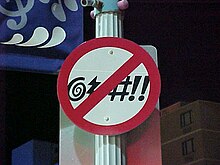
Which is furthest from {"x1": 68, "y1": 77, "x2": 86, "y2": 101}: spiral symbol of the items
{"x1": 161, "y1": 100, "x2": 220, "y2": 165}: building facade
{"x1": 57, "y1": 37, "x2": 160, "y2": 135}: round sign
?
{"x1": 161, "y1": 100, "x2": 220, "y2": 165}: building facade

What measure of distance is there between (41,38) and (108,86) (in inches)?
28.4

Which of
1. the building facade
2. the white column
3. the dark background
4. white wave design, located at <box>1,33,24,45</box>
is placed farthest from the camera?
the building facade

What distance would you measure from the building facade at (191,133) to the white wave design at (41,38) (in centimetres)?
63

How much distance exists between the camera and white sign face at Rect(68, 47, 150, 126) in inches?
67.3

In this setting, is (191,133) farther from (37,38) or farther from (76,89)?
(76,89)

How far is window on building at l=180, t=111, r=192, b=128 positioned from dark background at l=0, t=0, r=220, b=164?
82mm

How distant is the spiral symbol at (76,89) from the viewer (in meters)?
1.72

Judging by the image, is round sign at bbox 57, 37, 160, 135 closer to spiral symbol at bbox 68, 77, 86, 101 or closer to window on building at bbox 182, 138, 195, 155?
spiral symbol at bbox 68, 77, 86, 101

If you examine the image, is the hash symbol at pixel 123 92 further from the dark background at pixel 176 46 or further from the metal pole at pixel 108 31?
the dark background at pixel 176 46

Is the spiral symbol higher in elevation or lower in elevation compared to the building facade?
lower

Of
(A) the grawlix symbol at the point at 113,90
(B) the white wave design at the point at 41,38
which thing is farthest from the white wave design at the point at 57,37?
(A) the grawlix symbol at the point at 113,90

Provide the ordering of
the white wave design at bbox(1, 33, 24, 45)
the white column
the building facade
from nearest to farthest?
1. the white column
2. the white wave design at bbox(1, 33, 24, 45)
3. the building facade

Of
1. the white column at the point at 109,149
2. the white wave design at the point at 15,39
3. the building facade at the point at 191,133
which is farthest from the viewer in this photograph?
the building facade at the point at 191,133

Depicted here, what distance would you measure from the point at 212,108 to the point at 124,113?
110 centimetres
